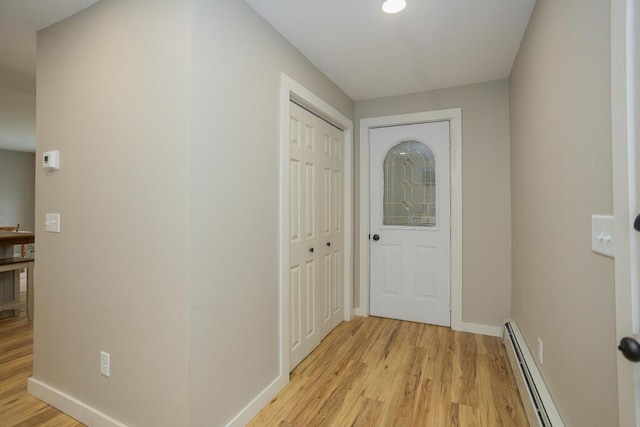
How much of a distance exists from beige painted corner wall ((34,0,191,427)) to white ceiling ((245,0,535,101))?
797 millimetres

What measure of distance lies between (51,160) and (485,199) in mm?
3347

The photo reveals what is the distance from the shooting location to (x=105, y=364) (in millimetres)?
1646

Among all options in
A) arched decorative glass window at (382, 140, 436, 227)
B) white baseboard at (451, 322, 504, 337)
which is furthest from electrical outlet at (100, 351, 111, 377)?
white baseboard at (451, 322, 504, 337)

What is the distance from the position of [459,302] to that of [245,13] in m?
2.94

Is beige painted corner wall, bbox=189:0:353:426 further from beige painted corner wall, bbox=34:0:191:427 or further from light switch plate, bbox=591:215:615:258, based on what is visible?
light switch plate, bbox=591:215:615:258

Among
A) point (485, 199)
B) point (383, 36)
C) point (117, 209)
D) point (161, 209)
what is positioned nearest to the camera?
point (161, 209)

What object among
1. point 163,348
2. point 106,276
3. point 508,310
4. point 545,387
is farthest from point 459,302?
point 106,276

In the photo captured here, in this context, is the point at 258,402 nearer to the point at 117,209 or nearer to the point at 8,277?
the point at 117,209

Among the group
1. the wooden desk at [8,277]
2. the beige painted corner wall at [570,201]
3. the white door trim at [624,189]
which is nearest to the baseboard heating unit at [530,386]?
the beige painted corner wall at [570,201]

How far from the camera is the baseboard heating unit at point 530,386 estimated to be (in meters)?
1.44

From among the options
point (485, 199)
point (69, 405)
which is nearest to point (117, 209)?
point (69, 405)

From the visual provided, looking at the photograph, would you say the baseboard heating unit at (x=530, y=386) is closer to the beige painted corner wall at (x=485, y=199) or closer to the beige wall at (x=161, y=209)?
the beige painted corner wall at (x=485, y=199)

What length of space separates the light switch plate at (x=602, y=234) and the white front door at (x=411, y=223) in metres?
2.01

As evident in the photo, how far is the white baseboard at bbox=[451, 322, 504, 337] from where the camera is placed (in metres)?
2.81
